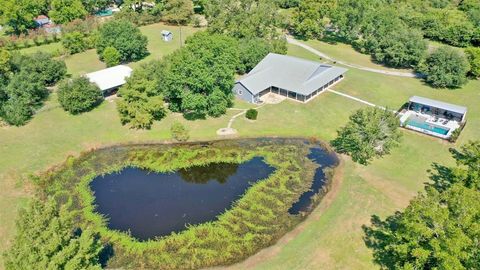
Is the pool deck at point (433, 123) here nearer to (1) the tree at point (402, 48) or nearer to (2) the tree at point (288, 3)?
(1) the tree at point (402, 48)

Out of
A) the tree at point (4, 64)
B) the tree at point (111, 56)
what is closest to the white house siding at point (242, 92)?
the tree at point (111, 56)

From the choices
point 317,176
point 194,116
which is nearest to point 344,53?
point 194,116

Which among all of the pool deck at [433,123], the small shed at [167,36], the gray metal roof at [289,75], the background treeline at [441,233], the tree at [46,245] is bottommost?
the small shed at [167,36]

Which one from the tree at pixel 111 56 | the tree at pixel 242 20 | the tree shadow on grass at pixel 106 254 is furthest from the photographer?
the tree at pixel 242 20

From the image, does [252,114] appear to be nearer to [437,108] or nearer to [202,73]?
[202,73]

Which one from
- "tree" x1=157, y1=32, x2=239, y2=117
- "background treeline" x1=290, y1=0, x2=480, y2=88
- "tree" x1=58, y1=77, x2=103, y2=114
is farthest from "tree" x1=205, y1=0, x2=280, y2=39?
"tree" x1=58, y1=77, x2=103, y2=114

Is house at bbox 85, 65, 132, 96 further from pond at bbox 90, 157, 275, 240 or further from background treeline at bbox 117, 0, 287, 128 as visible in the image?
pond at bbox 90, 157, 275, 240
